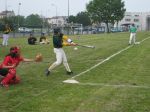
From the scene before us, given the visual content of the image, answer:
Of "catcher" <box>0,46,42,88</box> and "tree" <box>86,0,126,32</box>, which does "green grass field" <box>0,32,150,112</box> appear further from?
"tree" <box>86,0,126,32</box>

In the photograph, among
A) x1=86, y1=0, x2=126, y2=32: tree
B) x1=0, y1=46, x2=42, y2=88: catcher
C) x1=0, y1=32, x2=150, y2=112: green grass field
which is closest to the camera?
x1=0, y1=32, x2=150, y2=112: green grass field

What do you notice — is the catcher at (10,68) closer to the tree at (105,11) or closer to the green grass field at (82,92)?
the green grass field at (82,92)

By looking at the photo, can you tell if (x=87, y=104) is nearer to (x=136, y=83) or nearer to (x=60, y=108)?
(x=60, y=108)

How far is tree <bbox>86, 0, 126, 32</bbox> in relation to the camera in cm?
12000

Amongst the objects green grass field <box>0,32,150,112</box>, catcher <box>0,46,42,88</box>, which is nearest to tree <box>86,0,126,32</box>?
green grass field <box>0,32,150,112</box>

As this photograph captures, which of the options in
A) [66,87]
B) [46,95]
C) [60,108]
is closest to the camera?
[60,108]

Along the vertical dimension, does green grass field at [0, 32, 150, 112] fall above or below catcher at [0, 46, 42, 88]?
below

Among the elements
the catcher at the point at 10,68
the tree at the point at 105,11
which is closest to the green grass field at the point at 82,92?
the catcher at the point at 10,68

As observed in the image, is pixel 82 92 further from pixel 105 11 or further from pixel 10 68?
pixel 105 11

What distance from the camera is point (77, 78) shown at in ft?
48.0

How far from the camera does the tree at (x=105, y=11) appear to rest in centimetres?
12000

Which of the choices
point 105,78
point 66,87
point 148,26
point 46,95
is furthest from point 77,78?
point 148,26

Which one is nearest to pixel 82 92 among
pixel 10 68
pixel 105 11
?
pixel 10 68

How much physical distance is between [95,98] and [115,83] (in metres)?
2.70
